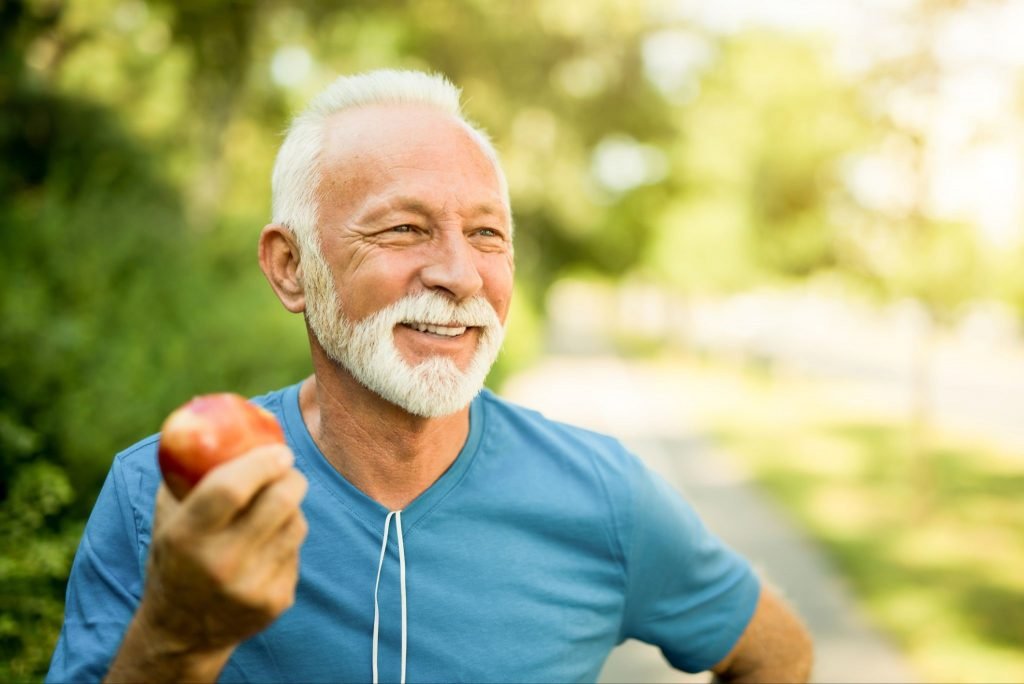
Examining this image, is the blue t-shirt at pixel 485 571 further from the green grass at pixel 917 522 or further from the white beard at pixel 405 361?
the green grass at pixel 917 522

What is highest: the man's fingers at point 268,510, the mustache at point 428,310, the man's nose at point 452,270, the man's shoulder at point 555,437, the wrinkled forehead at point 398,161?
the wrinkled forehead at point 398,161

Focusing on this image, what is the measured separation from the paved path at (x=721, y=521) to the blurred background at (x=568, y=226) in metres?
0.15

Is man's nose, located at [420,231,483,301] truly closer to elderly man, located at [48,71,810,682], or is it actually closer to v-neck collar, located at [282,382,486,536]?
elderly man, located at [48,71,810,682]

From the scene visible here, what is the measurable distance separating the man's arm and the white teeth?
3.37 ft

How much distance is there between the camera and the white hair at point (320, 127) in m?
2.14

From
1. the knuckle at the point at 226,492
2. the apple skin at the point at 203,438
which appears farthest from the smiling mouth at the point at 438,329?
the knuckle at the point at 226,492

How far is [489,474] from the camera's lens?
84.0 inches

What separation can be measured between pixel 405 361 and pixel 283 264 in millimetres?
457

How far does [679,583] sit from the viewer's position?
2.24 m

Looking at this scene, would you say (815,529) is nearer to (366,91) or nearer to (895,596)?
(895,596)

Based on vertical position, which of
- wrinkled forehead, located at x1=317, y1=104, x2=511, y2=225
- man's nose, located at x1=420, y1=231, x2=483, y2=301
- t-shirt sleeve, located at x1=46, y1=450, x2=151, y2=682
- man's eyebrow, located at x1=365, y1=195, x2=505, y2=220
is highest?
wrinkled forehead, located at x1=317, y1=104, x2=511, y2=225

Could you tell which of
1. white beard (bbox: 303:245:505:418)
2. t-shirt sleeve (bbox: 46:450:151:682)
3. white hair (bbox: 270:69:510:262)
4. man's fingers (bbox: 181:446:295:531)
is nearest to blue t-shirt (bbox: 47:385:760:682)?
t-shirt sleeve (bbox: 46:450:151:682)

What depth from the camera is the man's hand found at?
1309 mm

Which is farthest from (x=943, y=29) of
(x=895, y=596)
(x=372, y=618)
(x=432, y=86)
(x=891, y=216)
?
(x=372, y=618)
